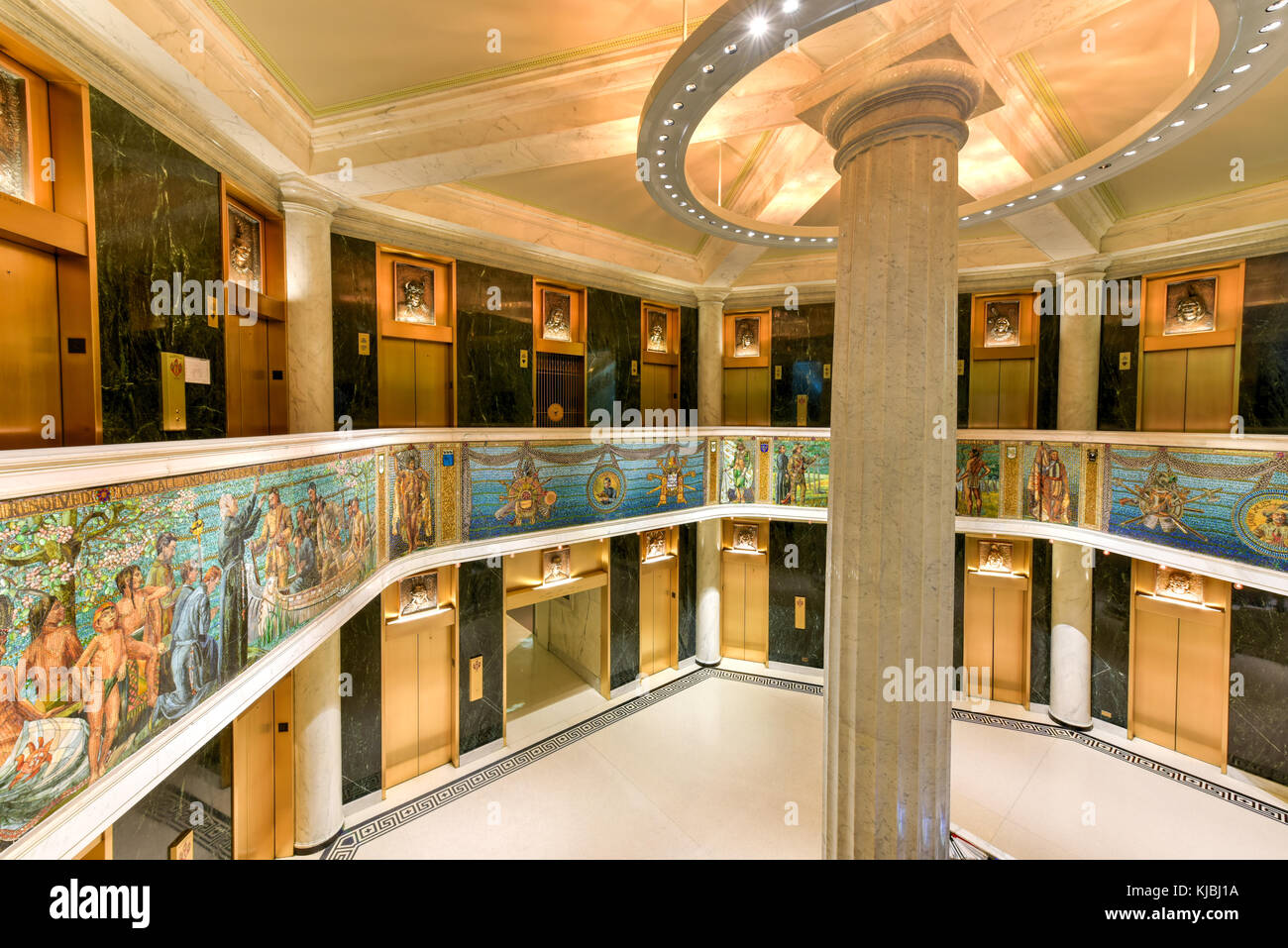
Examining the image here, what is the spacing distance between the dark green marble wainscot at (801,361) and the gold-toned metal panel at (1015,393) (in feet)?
9.06

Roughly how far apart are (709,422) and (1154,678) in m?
7.84

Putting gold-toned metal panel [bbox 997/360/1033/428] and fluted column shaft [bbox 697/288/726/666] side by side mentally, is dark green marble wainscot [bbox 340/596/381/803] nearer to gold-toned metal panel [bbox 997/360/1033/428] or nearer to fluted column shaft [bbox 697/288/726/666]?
fluted column shaft [bbox 697/288/726/666]

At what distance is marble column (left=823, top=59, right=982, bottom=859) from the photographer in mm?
3299

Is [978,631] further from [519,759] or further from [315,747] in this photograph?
[315,747]

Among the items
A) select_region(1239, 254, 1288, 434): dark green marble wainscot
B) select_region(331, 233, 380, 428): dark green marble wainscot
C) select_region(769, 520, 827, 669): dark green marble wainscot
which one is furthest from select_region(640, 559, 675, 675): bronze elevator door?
select_region(1239, 254, 1288, 434): dark green marble wainscot

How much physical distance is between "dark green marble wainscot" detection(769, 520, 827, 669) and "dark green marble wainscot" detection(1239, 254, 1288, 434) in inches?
230

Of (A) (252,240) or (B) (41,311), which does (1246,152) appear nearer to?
(A) (252,240)

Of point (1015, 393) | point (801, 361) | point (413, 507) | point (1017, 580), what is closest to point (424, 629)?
point (413, 507)

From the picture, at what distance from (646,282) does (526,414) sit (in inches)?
133

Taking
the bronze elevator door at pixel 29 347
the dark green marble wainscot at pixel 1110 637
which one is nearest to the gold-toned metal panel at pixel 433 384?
the bronze elevator door at pixel 29 347

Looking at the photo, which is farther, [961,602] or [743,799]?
[961,602]

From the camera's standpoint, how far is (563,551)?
9.02 meters

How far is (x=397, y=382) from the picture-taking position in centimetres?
726
